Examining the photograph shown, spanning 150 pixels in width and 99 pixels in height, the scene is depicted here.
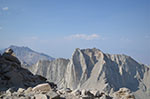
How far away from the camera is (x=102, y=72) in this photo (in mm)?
79250

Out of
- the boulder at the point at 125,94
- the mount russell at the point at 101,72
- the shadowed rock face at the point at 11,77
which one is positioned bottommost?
the mount russell at the point at 101,72

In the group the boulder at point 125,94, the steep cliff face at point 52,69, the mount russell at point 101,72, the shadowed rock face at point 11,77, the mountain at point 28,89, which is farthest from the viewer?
the steep cliff face at point 52,69

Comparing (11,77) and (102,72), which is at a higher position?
(11,77)

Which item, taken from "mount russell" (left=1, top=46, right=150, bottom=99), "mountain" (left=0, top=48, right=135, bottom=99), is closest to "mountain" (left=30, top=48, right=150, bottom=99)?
"mount russell" (left=1, top=46, right=150, bottom=99)

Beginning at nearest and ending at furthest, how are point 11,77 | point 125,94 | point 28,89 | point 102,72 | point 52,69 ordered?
point 28,89 < point 125,94 < point 11,77 < point 102,72 < point 52,69

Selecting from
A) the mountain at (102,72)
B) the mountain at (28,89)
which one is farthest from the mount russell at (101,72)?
the mountain at (28,89)

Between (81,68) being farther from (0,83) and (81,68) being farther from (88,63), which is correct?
(0,83)

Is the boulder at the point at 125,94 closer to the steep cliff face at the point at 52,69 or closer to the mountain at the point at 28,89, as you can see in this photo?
the mountain at the point at 28,89

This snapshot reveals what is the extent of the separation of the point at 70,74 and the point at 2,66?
239ft

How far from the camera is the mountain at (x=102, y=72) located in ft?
261

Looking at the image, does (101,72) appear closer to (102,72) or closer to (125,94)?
(102,72)

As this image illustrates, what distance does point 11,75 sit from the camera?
12750mm

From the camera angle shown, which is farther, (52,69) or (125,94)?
(52,69)

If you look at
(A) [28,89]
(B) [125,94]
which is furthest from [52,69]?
(A) [28,89]
